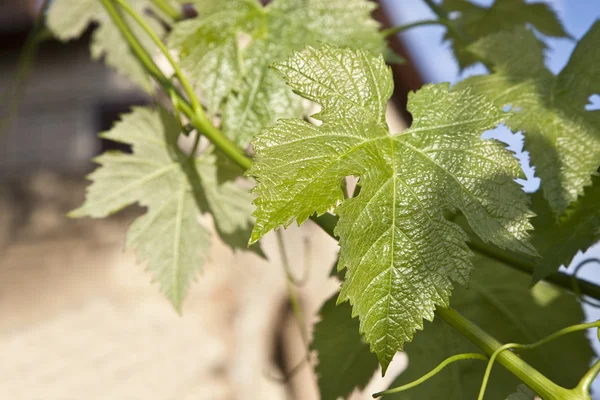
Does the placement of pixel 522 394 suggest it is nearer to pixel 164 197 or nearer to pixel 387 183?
pixel 387 183

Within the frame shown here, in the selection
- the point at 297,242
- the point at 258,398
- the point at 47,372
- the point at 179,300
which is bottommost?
the point at 258,398

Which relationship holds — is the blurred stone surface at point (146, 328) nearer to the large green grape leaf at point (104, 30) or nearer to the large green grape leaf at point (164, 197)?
the large green grape leaf at point (104, 30)

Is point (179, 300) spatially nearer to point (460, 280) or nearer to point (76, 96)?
point (460, 280)

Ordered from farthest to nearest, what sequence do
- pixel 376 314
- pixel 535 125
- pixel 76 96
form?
pixel 76 96
pixel 535 125
pixel 376 314

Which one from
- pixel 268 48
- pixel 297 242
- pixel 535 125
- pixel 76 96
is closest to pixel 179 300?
pixel 268 48

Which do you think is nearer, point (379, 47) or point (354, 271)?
point (354, 271)

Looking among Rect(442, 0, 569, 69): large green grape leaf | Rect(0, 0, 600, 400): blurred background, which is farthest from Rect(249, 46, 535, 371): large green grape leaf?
Rect(0, 0, 600, 400): blurred background
